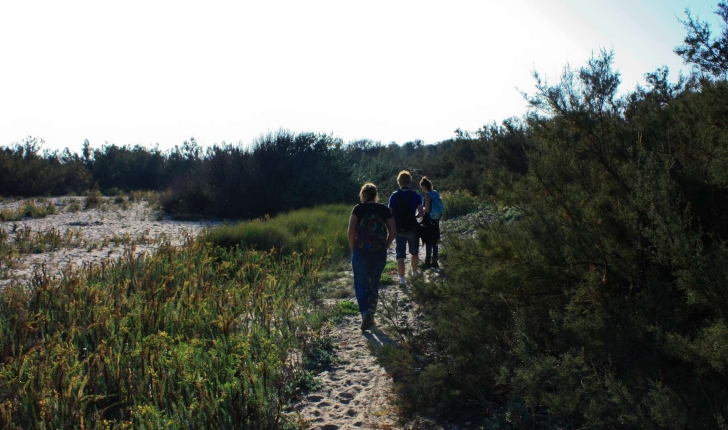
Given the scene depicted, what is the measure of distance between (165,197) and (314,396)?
1894 cm

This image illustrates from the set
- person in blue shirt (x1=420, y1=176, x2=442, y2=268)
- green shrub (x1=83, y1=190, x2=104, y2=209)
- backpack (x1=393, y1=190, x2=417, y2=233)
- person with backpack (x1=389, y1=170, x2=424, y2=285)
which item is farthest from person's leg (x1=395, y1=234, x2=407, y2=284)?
green shrub (x1=83, y1=190, x2=104, y2=209)

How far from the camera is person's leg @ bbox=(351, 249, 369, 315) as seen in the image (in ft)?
21.0

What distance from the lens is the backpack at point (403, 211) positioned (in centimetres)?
815

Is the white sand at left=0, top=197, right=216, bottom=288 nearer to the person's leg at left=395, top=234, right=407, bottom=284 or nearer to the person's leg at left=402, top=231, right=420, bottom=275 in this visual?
the person's leg at left=395, top=234, right=407, bottom=284

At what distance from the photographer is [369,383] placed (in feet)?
15.8

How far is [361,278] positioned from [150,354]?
2.64 metres

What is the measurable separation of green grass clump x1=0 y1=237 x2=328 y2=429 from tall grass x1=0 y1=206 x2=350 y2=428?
0.01m

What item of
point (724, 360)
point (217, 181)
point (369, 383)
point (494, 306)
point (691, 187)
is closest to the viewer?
point (724, 360)

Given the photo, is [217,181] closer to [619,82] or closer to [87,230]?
[87,230]

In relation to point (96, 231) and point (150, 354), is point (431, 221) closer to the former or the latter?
point (150, 354)

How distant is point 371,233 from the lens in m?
6.38

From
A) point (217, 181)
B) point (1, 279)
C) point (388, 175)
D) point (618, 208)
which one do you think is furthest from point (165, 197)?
point (618, 208)

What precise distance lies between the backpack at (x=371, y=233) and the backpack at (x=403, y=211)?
175 cm

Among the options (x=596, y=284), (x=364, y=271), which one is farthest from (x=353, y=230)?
(x=596, y=284)
